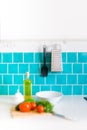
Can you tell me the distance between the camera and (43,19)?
2.28m

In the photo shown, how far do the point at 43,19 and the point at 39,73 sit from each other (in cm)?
38

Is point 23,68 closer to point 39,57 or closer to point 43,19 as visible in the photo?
point 39,57

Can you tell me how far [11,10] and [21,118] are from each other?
837mm

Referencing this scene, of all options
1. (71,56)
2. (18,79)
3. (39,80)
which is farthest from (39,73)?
(71,56)

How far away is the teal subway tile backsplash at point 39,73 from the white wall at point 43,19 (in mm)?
133

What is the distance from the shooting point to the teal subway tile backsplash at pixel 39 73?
2.30 m

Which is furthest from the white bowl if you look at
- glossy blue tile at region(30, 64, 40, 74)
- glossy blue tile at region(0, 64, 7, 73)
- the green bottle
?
glossy blue tile at region(0, 64, 7, 73)

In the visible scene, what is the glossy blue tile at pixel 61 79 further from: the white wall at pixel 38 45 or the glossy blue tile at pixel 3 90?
the glossy blue tile at pixel 3 90

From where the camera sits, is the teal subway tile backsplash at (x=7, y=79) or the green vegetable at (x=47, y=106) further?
the teal subway tile backsplash at (x=7, y=79)

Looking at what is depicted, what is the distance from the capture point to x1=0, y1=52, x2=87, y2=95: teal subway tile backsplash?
230 cm

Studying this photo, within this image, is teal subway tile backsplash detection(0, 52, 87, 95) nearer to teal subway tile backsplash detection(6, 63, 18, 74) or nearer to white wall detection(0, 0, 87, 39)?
teal subway tile backsplash detection(6, 63, 18, 74)

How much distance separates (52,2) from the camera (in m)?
2.27

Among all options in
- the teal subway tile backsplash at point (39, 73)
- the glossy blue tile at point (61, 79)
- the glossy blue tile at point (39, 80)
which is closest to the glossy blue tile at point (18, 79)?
the teal subway tile backsplash at point (39, 73)

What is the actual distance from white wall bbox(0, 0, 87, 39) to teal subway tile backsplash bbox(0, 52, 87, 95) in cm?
13
